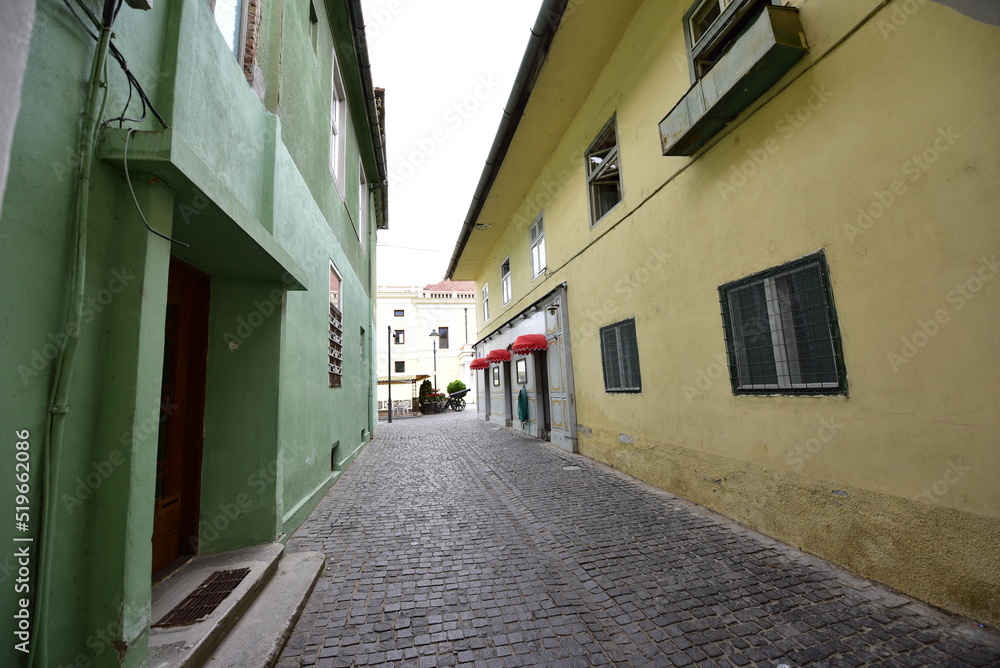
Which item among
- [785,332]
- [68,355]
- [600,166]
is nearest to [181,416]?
[68,355]

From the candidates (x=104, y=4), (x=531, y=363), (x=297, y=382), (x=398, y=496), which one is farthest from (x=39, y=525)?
(x=531, y=363)

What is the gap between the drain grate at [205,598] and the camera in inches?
94.7

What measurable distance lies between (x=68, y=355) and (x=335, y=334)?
5.25 m

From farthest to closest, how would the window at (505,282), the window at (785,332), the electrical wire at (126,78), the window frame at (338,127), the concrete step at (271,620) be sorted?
the window at (505,282), the window frame at (338,127), the window at (785,332), the concrete step at (271,620), the electrical wire at (126,78)

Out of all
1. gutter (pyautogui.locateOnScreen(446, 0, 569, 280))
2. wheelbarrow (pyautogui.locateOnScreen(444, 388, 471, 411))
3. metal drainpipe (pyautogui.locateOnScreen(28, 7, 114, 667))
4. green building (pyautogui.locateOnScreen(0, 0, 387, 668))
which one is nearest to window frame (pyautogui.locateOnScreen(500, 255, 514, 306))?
gutter (pyautogui.locateOnScreen(446, 0, 569, 280))

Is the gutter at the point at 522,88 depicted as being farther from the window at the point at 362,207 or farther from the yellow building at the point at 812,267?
the window at the point at 362,207

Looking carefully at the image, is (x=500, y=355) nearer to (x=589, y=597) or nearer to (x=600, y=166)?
(x=600, y=166)

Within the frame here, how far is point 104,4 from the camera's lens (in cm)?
187

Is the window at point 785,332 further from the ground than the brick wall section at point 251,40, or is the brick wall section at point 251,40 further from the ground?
the brick wall section at point 251,40

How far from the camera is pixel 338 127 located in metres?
7.63

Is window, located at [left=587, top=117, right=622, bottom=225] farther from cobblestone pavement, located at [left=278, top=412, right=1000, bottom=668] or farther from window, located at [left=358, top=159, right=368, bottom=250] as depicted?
window, located at [left=358, top=159, right=368, bottom=250]

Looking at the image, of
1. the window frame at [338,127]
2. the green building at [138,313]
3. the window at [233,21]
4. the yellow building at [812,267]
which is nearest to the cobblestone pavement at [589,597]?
the yellow building at [812,267]

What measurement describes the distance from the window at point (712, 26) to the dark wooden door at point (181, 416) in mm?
5677

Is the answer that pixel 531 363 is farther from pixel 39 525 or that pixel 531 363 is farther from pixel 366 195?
pixel 39 525
